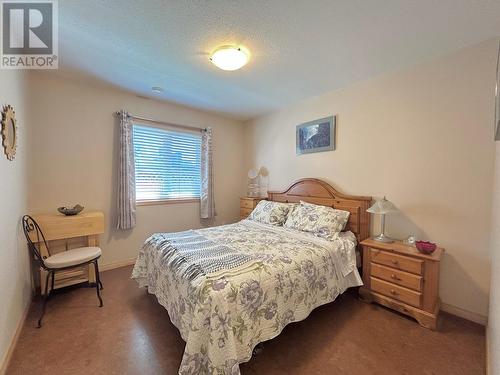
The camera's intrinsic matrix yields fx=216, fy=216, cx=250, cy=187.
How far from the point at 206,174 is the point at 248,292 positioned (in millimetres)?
2770

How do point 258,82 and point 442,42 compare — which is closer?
point 442,42

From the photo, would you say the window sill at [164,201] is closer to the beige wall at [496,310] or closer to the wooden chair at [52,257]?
the wooden chair at [52,257]

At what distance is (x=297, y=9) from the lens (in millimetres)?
1514

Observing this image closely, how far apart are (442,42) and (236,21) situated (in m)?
1.78

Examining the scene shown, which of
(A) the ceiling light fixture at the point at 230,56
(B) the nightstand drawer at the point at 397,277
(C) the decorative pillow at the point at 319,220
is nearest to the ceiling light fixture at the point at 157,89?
(A) the ceiling light fixture at the point at 230,56

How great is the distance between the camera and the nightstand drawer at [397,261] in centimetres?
191

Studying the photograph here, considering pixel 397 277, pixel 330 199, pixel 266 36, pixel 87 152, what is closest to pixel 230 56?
pixel 266 36

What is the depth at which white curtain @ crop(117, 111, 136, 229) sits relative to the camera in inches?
120

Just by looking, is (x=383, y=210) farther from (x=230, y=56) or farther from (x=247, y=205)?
(x=247, y=205)

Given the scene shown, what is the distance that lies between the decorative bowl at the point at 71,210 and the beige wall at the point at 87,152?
0.21 meters

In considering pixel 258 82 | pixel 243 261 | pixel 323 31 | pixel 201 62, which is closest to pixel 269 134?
pixel 258 82

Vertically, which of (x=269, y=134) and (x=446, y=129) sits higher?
(x=269, y=134)

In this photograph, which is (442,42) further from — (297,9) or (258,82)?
(258,82)

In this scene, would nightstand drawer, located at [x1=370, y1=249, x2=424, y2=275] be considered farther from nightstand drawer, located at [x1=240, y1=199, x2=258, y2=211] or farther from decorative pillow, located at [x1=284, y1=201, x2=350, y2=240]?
nightstand drawer, located at [x1=240, y1=199, x2=258, y2=211]
